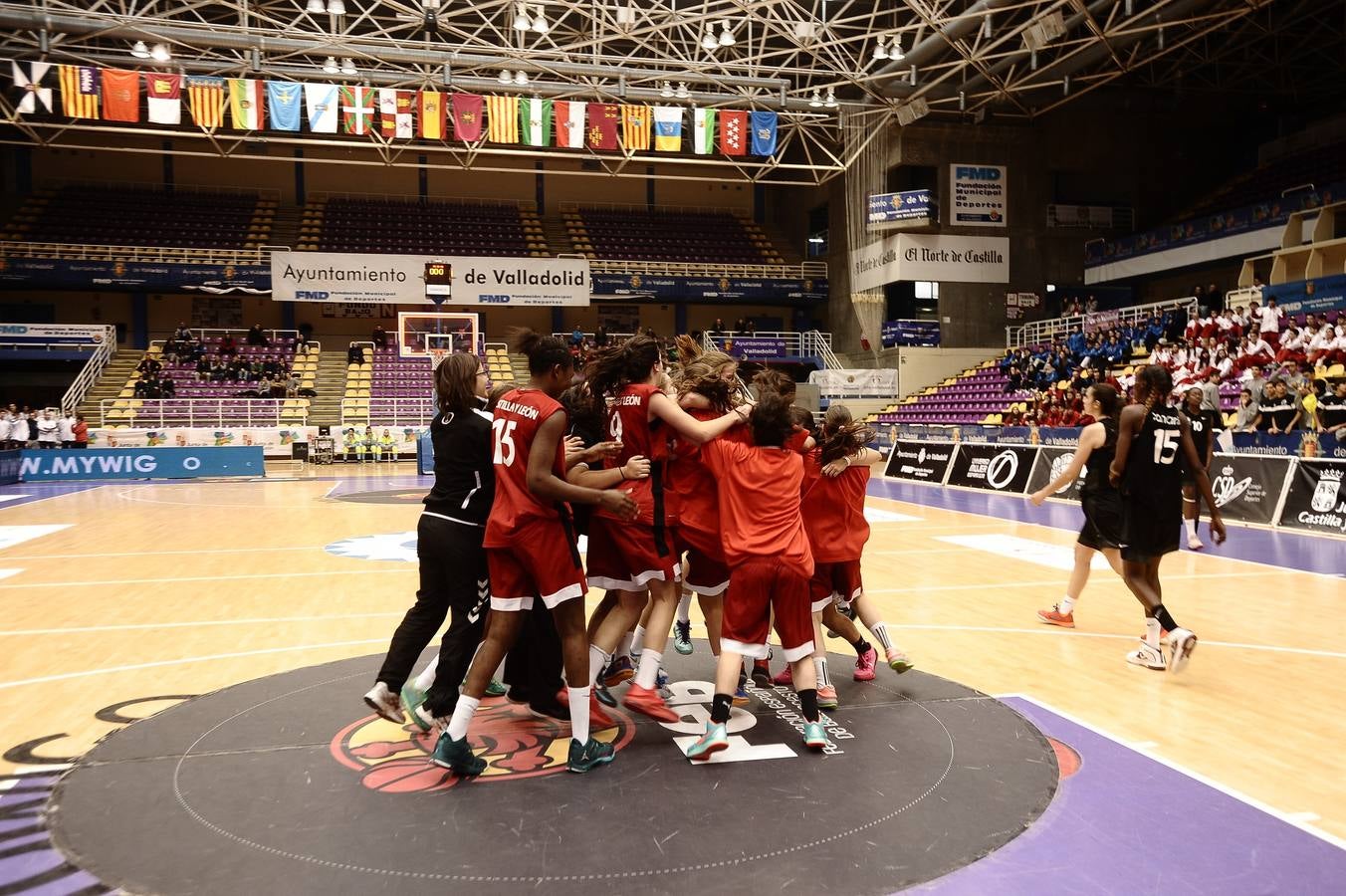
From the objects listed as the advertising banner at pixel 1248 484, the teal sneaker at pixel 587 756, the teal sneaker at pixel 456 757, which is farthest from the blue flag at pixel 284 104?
the teal sneaker at pixel 587 756

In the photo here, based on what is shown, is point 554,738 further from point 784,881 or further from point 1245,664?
point 1245,664

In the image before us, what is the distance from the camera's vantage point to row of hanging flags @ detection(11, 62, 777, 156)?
21.4m

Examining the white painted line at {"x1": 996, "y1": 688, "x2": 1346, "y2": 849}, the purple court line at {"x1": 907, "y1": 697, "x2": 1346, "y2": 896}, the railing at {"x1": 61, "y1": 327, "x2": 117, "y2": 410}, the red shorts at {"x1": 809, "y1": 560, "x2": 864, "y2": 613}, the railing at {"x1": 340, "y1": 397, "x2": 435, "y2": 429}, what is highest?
the railing at {"x1": 61, "y1": 327, "x2": 117, "y2": 410}

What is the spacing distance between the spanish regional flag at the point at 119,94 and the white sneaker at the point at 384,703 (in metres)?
22.8

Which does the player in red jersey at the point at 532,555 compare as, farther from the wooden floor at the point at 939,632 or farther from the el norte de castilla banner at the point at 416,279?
the el norte de castilla banner at the point at 416,279

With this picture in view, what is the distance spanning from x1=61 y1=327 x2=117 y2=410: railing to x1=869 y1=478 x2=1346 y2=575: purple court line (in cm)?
2368

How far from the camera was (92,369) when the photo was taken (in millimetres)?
28031

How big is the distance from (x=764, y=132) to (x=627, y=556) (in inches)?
882

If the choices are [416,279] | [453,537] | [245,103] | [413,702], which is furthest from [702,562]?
[416,279]

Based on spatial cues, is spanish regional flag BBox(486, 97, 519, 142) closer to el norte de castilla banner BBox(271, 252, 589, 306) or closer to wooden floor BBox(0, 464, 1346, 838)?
el norte de castilla banner BBox(271, 252, 589, 306)

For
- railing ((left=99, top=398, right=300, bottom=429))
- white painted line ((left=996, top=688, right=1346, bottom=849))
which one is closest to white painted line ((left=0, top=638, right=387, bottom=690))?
white painted line ((left=996, top=688, right=1346, bottom=849))

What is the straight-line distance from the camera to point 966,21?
2184cm

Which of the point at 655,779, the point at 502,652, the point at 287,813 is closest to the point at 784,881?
the point at 655,779

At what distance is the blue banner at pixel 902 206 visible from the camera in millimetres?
28125
